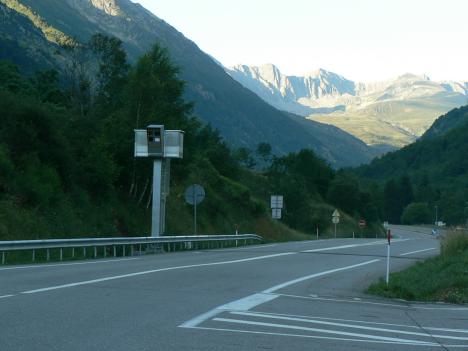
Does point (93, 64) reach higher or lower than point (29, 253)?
higher

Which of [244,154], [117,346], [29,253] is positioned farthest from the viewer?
[244,154]

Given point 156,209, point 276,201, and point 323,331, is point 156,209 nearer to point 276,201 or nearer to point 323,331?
point 323,331

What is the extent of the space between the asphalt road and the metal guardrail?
3.56m

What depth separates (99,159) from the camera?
127 ft

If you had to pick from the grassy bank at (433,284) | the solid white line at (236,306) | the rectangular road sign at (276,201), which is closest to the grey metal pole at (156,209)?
the grassy bank at (433,284)

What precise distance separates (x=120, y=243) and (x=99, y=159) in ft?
36.6

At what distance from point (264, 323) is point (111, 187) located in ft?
100

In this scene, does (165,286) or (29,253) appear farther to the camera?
(29,253)

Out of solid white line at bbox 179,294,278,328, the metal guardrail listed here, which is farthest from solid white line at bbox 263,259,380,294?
the metal guardrail

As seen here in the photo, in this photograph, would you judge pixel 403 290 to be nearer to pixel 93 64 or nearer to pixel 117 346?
pixel 117 346

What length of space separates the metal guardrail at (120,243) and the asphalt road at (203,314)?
11.7 ft

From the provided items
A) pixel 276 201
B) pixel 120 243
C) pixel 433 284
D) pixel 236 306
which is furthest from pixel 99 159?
pixel 236 306

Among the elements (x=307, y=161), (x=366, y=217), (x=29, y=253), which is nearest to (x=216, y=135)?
(x=307, y=161)

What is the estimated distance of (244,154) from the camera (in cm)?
12938
